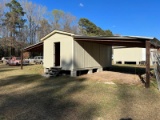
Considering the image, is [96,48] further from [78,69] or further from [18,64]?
[18,64]

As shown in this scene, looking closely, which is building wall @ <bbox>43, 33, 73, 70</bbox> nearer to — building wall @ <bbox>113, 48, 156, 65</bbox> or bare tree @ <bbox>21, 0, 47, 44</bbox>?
building wall @ <bbox>113, 48, 156, 65</bbox>

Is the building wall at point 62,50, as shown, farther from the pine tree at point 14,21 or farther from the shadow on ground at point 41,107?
the pine tree at point 14,21

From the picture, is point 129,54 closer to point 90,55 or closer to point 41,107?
point 90,55

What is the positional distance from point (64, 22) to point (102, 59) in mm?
27249

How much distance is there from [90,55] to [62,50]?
2.17m

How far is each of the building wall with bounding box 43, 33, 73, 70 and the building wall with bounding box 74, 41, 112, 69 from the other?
378mm

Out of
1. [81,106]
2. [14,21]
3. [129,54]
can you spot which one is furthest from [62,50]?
[14,21]

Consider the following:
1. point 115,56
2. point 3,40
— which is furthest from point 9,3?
point 115,56

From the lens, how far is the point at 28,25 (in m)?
36.0

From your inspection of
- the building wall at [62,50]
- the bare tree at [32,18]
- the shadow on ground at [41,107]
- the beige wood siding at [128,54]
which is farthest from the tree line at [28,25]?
the shadow on ground at [41,107]

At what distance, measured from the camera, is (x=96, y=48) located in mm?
12938

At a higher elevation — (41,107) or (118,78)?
(118,78)

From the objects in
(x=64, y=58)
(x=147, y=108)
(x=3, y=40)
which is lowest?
(x=147, y=108)

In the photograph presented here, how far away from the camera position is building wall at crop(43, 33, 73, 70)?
1059 centimetres
